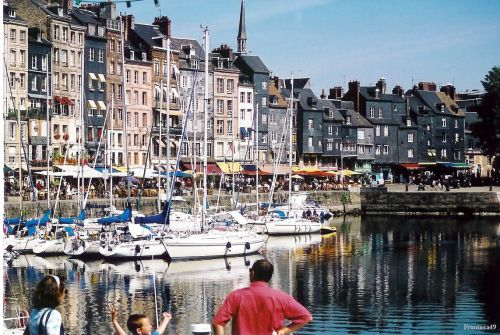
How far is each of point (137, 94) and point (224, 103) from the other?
10.3m

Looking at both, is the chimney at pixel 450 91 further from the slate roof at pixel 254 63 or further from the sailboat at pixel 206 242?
the sailboat at pixel 206 242

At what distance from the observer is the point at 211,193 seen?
Result: 63781mm

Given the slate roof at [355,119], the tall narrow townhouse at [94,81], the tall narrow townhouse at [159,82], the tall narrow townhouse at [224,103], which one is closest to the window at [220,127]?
the tall narrow townhouse at [224,103]

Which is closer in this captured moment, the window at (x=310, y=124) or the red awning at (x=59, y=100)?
the red awning at (x=59, y=100)

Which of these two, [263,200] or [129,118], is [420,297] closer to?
[263,200]

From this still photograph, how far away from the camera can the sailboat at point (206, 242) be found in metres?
39.4

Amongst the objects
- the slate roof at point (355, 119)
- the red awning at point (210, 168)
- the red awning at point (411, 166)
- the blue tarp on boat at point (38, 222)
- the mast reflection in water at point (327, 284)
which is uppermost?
the slate roof at point (355, 119)

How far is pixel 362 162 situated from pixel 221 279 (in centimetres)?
6361

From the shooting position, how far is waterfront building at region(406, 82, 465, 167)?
103 metres

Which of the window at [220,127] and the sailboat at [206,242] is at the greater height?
the window at [220,127]

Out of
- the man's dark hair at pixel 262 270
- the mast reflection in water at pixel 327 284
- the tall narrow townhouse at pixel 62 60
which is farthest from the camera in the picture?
the tall narrow townhouse at pixel 62 60

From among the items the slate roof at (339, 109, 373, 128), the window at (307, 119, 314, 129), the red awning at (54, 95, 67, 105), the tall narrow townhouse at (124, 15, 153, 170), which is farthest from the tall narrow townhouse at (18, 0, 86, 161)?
the slate roof at (339, 109, 373, 128)

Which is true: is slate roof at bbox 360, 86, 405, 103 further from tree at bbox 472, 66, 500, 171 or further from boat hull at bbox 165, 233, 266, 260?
boat hull at bbox 165, 233, 266, 260

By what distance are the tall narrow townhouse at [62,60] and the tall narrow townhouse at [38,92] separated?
83 centimetres
